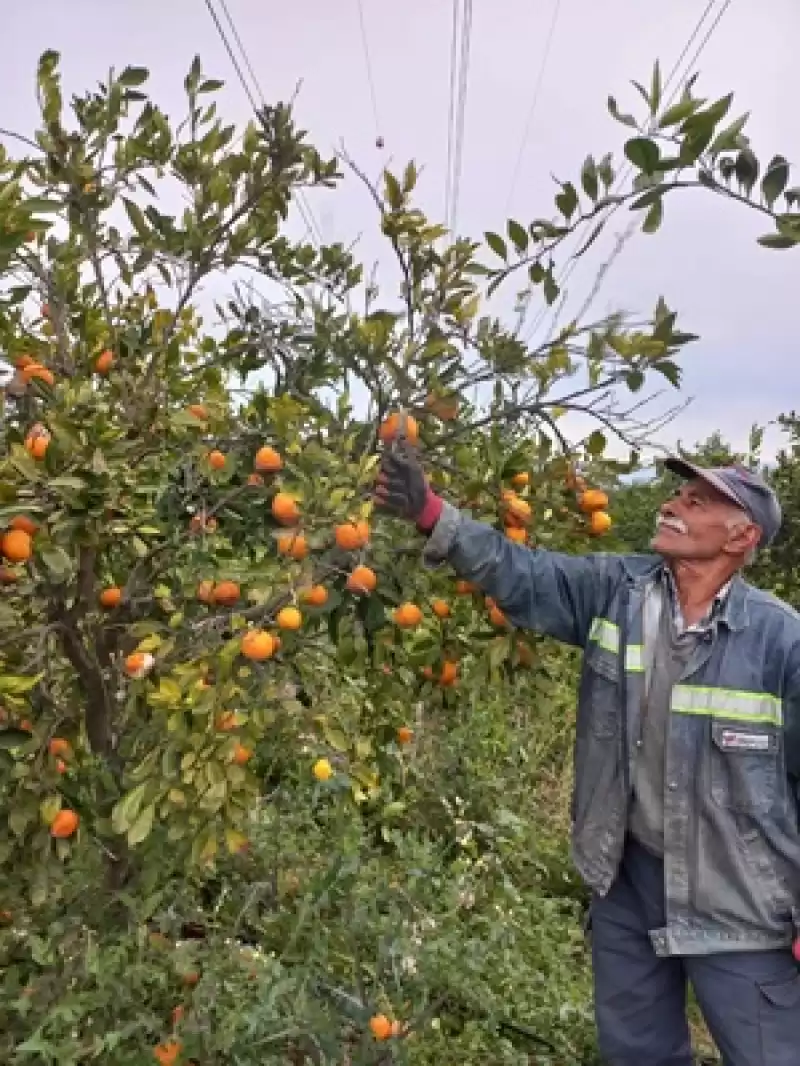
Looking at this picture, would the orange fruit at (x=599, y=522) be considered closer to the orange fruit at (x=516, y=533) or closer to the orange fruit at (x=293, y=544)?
the orange fruit at (x=516, y=533)

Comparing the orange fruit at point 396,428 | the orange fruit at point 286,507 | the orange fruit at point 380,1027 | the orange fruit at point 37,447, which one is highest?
the orange fruit at point 396,428

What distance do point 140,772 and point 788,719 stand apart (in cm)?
120

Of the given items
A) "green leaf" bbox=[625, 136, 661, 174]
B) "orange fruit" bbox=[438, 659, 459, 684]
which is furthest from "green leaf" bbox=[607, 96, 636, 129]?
"orange fruit" bbox=[438, 659, 459, 684]

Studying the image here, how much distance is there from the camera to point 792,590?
19.8ft

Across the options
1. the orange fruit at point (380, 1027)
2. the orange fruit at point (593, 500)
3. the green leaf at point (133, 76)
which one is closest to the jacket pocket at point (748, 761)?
the orange fruit at point (593, 500)

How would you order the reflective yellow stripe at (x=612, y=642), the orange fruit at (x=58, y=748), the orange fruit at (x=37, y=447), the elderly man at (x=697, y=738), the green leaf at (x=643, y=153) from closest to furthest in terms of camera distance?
the green leaf at (x=643, y=153), the orange fruit at (x=37, y=447), the orange fruit at (x=58, y=748), the elderly man at (x=697, y=738), the reflective yellow stripe at (x=612, y=642)

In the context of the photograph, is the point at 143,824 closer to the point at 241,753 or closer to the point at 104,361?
the point at 241,753

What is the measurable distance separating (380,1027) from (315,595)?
1.02 metres

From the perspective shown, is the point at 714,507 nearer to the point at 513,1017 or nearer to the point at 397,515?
the point at 397,515

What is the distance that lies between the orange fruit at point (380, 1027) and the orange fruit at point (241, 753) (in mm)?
775

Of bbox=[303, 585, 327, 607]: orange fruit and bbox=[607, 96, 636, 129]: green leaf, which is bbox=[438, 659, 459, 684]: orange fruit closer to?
bbox=[303, 585, 327, 607]: orange fruit

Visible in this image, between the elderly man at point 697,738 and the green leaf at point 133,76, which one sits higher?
the green leaf at point 133,76

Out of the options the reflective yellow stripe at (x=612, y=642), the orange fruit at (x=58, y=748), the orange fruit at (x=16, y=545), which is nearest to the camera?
the orange fruit at (x=16, y=545)

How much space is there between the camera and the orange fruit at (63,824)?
6.09ft
